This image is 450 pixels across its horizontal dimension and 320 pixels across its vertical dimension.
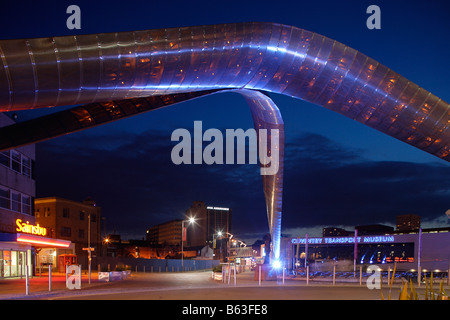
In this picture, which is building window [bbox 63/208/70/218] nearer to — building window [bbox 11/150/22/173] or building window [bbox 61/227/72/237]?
building window [bbox 61/227/72/237]

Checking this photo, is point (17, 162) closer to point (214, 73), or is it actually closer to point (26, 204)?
point (26, 204)

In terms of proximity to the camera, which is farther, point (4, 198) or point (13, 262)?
point (13, 262)

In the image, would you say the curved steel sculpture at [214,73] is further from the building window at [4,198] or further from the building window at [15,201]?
the building window at [15,201]

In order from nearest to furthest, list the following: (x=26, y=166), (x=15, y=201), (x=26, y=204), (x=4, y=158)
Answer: (x=4, y=158) < (x=15, y=201) < (x=26, y=204) < (x=26, y=166)

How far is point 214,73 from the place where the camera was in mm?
16062

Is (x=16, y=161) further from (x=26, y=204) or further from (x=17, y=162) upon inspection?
(x=26, y=204)

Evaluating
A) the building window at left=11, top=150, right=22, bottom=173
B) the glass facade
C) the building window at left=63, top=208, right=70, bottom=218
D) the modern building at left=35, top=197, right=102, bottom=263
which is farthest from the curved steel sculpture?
the building window at left=63, top=208, right=70, bottom=218

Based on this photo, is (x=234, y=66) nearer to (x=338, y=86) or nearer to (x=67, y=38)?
(x=338, y=86)

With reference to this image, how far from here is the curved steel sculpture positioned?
1195cm

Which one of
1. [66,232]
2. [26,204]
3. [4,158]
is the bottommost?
[66,232]

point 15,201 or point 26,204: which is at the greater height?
point 15,201

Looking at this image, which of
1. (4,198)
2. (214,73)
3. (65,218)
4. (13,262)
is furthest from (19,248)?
(65,218)

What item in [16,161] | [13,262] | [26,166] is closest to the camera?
[13,262]
